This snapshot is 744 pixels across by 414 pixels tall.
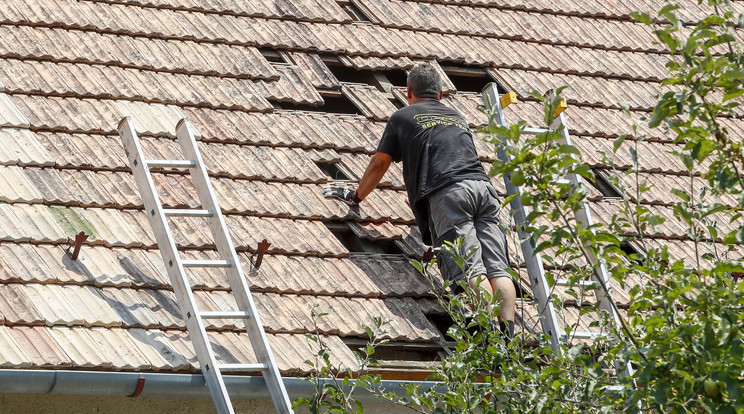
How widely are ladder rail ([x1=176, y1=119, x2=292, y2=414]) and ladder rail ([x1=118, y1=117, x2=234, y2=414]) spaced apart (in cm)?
22

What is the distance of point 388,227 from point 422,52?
1.65 metres

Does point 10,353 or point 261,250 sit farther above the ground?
point 261,250

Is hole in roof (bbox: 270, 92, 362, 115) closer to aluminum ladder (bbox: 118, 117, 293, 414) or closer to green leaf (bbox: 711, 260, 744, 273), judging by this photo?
aluminum ladder (bbox: 118, 117, 293, 414)

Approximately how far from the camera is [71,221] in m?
5.09

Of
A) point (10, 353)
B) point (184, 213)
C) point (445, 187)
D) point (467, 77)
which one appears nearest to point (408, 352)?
point (445, 187)

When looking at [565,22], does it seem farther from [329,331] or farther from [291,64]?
[329,331]

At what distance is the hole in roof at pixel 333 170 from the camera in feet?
20.1

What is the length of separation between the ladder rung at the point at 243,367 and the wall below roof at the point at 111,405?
258 millimetres

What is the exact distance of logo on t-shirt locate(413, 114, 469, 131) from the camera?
569 cm

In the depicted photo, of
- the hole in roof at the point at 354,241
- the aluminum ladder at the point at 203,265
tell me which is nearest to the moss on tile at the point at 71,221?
the aluminum ladder at the point at 203,265

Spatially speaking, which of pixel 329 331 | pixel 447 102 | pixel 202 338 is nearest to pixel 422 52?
pixel 447 102

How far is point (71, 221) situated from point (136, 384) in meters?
1.01

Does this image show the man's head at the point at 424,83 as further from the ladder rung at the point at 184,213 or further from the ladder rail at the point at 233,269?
the ladder rung at the point at 184,213

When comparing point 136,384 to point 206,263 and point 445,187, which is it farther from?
point 445,187
